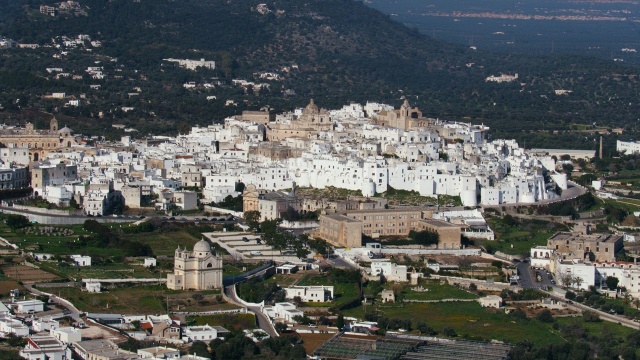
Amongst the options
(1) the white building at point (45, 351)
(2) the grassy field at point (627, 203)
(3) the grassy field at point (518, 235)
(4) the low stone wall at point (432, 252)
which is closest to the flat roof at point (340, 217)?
(4) the low stone wall at point (432, 252)

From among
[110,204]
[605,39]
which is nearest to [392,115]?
[110,204]

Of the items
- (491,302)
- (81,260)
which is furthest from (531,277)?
(81,260)

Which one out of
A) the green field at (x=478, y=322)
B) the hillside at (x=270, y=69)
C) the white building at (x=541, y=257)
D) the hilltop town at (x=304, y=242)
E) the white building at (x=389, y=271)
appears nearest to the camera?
the hilltop town at (x=304, y=242)

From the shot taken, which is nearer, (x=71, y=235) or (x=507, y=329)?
(x=507, y=329)

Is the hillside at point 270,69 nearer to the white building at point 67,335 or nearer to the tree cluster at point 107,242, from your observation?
the tree cluster at point 107,242

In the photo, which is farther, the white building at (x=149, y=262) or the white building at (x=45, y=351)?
the white building at (x=149, y=262)

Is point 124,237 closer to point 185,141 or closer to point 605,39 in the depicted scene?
point 185,141

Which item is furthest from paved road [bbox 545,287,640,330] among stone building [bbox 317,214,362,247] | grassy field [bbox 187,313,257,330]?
grassy field [bbox 187,313,257,330]

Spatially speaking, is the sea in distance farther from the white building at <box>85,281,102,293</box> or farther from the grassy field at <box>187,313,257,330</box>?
the grassy field at <box>187,313,257,330</box>
